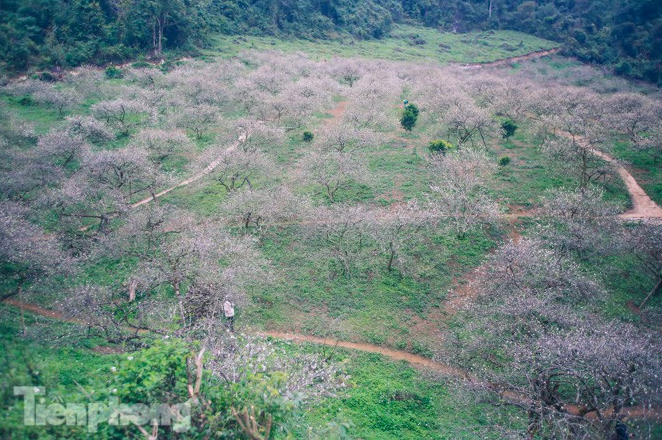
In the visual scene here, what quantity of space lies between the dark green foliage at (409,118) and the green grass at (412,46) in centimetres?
4326

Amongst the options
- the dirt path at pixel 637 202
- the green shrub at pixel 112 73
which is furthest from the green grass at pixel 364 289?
the green shrub at pixel 112 73

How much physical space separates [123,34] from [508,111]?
Result: 7244cm

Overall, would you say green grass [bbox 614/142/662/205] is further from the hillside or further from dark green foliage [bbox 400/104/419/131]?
dark green foliage [bbox 400/104/419/131]

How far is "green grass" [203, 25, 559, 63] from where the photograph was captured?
94.6 meters

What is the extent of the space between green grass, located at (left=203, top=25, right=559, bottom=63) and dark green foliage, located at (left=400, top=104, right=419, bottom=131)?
43.3 meters

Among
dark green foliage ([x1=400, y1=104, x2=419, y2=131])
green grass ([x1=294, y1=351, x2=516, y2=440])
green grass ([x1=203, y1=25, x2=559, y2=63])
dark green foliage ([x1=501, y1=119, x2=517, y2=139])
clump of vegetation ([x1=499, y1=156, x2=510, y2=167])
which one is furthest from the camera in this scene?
green grass ([x1=203, y1=25, x2=559, y2=63])

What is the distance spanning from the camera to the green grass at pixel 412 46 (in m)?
94.6

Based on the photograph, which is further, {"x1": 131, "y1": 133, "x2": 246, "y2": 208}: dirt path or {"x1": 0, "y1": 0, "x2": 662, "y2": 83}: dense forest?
{"x1": 0, "y1": 0, "x2": 662, "y2": 83}: dense forest

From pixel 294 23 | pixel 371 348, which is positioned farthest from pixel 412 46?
pixel 371 348

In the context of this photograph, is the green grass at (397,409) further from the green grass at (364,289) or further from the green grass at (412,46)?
the green grass at (412,46)

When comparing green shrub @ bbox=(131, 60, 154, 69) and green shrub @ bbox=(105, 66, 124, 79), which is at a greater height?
green shrub @ bbox=(131, 60, 154, 69)

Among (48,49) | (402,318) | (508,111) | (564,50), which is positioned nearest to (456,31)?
(564,50)

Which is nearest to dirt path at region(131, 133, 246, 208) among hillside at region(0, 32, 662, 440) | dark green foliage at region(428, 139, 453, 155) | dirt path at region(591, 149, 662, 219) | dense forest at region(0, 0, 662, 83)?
hillside at region(0, 32, 662, 440)

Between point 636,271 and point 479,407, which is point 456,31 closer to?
point 636,271
